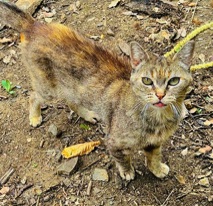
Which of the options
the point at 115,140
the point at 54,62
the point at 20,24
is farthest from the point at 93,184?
the point at 20,24

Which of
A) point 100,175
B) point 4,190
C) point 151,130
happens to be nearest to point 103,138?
point 100,175

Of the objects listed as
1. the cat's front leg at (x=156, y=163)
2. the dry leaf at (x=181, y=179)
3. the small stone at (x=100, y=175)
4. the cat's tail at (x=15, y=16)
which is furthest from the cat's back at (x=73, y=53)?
the dry leaf at (x=181, y=179)

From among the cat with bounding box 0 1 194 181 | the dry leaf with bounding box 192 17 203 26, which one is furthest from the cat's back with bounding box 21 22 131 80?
the dry leaf with bounding box 192 17 203 26

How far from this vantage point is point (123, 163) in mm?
4320

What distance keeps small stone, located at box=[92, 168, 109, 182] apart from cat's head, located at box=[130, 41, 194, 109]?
1095mm

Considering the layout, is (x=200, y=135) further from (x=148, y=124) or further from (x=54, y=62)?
(x=54, y=62)

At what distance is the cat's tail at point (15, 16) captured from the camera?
455 centimetres

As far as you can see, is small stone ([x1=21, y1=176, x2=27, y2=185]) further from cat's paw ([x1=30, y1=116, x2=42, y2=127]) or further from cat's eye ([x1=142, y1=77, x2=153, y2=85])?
cat's eye ([x1=142, y1=77, x2=153, y2=85])

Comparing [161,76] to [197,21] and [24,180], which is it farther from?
[197,21]

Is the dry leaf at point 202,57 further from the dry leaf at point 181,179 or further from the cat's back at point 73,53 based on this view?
the dry leaf at point 181,179

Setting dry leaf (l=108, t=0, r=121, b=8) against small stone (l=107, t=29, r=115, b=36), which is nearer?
small stone (l=107, t=29, r=115, b=36)

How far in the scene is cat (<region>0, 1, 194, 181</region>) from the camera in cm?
368

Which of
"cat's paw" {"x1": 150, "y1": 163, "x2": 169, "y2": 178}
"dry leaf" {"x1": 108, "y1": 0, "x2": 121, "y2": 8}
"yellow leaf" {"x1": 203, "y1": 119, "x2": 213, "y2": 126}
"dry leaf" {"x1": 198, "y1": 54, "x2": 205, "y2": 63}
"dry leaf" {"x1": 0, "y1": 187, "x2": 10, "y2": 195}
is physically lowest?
"yellow leaf" {"x1": 203, "y1": 119, "x2": 213, "y2": 126}

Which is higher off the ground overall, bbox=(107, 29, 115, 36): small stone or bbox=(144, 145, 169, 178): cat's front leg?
bbox=(107, 29, 115, 36): small stone
